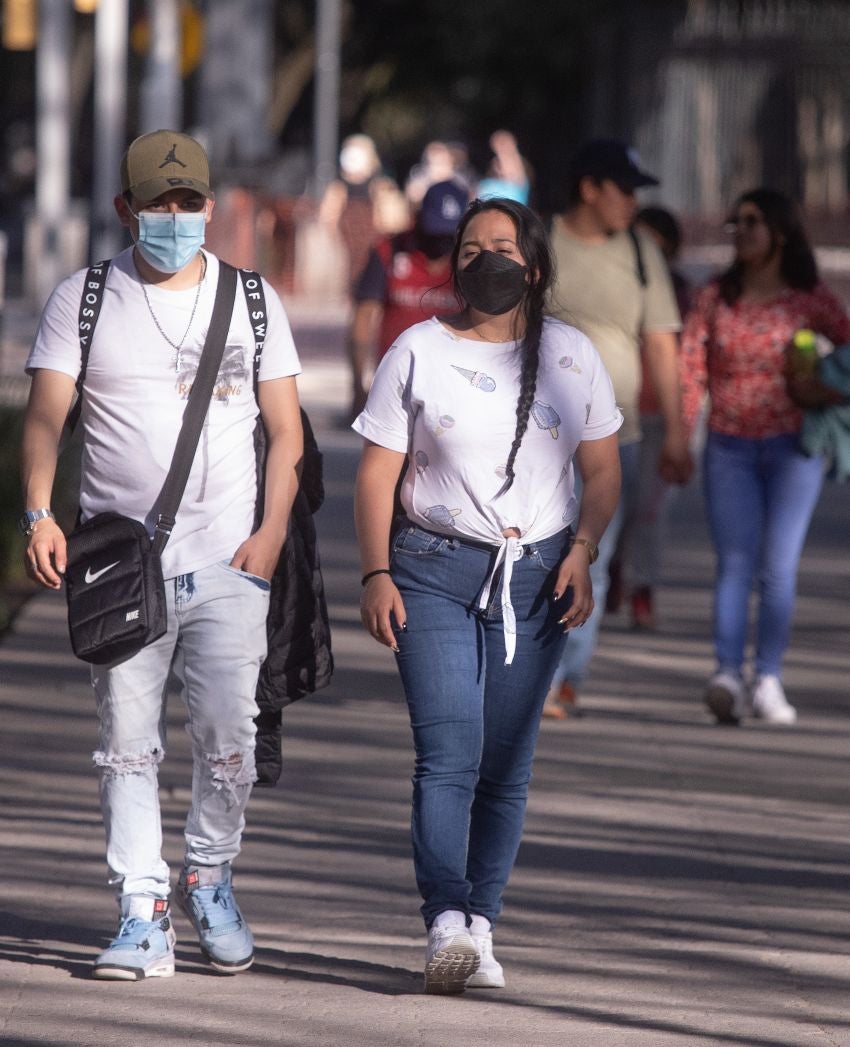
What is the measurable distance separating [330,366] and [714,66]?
21.2 feet

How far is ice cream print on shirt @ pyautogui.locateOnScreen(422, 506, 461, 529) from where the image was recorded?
4816 mm

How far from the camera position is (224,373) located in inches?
192

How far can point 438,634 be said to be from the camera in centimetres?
482

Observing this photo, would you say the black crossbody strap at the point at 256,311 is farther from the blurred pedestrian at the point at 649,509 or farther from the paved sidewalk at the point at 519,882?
the blurred pedestrian at the point at 649,509

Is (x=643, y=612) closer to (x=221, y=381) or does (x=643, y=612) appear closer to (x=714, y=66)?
(x=221, y=381)

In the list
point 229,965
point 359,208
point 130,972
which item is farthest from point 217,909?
point 359,208

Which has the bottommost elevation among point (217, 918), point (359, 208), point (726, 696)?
point (726, 696)

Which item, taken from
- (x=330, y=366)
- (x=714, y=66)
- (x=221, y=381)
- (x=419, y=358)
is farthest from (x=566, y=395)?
(x=714, y=66)

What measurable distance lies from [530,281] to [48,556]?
1186mm

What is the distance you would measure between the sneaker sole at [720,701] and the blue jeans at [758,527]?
0.49ft

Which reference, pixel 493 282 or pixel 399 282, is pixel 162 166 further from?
pixel 399 282

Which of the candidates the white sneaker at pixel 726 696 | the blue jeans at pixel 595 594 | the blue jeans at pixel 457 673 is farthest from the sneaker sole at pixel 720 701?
the blue jeans at pixel 457 673

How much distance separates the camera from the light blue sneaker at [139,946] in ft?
15.9

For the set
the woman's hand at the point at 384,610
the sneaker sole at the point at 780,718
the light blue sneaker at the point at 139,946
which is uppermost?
the woman's hand at the point at 384,610
